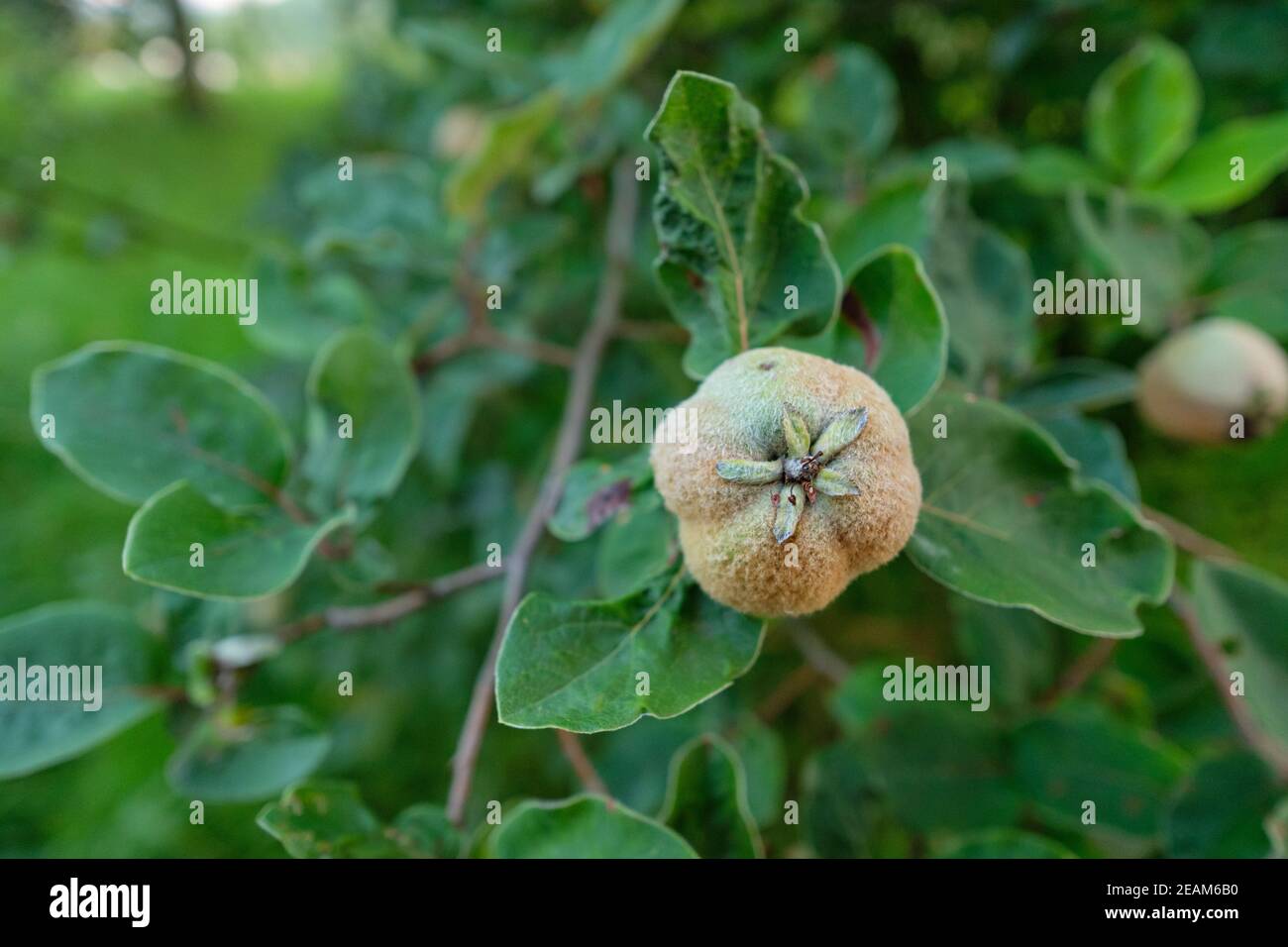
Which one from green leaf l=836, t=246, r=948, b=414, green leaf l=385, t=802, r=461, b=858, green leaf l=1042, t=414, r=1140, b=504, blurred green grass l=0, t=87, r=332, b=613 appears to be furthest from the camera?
blurred green grass l=0, t=87, r=332, b=613

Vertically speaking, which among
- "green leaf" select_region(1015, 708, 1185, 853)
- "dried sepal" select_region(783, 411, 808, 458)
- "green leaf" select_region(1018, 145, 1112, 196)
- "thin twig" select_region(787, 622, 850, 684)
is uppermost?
"green leaf" select_region(1018, 145, 1112, 196)

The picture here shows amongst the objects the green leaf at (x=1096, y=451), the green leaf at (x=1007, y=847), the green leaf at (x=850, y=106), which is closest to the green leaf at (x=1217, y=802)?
the green leaf at (x=1007, y=847)

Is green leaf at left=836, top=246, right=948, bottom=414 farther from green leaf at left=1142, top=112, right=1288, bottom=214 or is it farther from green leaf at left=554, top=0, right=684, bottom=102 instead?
green leaf at left=1142, top=112, right=1288, bottom=214

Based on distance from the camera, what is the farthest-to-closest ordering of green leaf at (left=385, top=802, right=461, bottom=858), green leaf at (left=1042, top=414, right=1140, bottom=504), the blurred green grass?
1. the blurred green grass
2. green leaf at (left=1042, top=414, right=1140, bottom=504)
3. green leaf at (left=385, top=802, right=461, bottom=858)

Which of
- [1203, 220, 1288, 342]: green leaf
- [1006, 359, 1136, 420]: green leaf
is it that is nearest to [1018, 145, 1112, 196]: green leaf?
[1203, 220, 1288, 342]: green leaf

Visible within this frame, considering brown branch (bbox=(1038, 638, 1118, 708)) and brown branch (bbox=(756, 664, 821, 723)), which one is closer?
brown branch (bbox=(1038, 638, 1118, 708))

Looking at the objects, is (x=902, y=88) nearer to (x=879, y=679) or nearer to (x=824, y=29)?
(x=824, y=29)
